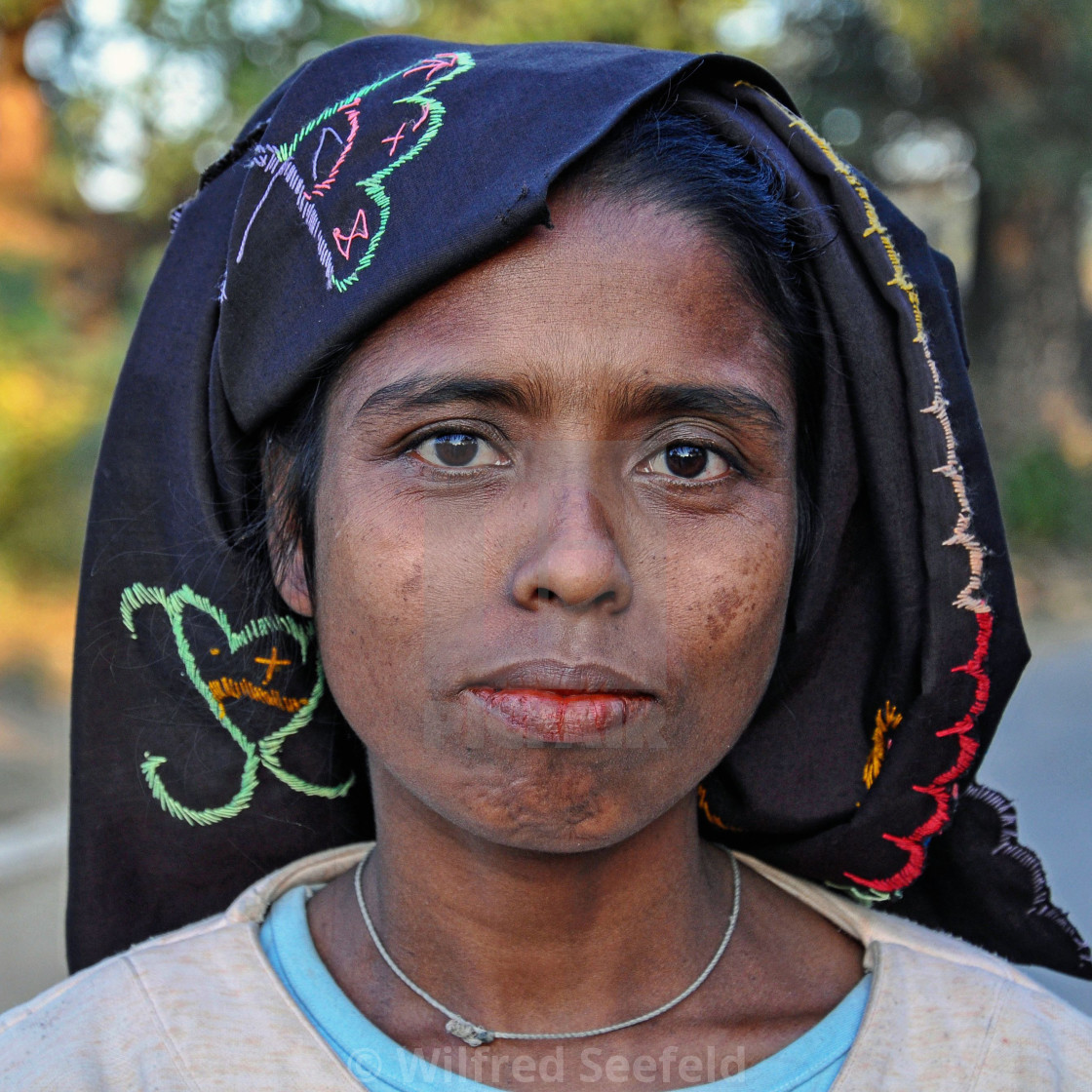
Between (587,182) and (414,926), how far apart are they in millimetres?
993

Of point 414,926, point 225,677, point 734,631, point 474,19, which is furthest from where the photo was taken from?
point 474,19

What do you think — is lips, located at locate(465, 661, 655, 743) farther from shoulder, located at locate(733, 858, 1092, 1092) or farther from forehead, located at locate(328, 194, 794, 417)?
shoulder, located at locate(733, 858, 1092, 1092)

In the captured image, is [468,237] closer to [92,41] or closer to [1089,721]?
[1089,721]

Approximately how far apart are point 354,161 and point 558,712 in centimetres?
75

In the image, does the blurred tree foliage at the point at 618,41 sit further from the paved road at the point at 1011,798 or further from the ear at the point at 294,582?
the ear at the point at 294,582

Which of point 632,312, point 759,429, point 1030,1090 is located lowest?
point 1030,1090

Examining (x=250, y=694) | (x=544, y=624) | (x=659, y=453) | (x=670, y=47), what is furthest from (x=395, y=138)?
(x=670, y=47)

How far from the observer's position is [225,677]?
5.73ft

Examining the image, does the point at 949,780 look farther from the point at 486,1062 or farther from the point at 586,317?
the point at 586,317

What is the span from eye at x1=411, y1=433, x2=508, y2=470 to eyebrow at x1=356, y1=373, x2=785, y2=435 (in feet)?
0.15

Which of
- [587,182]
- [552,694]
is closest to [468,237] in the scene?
[587,182]

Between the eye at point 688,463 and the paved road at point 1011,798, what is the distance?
3.08 metres

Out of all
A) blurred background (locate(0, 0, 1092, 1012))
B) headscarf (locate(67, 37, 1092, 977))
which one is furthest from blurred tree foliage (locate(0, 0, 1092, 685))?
headscarf (locate(67, 37, 1092, 977))

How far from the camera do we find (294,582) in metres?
1.67
